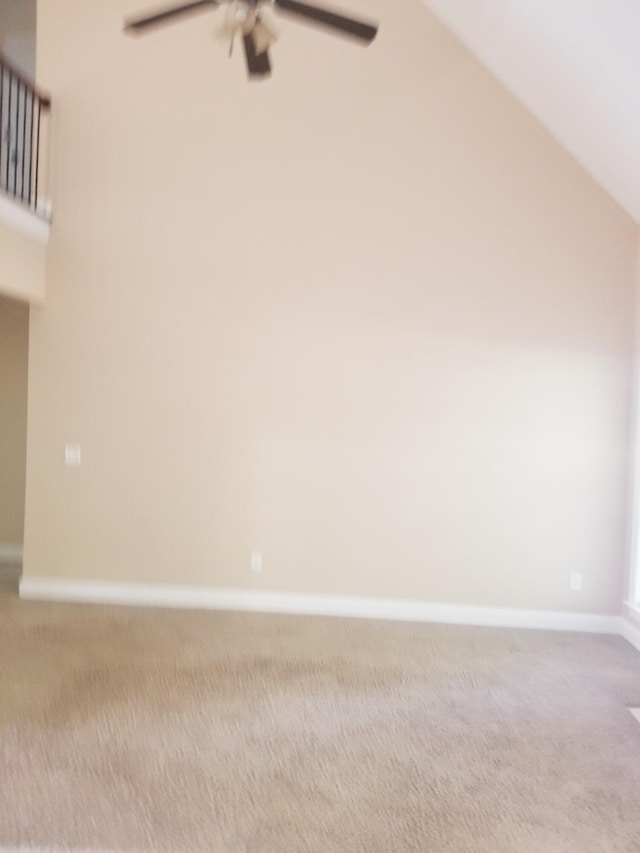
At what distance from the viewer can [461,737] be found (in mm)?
3109

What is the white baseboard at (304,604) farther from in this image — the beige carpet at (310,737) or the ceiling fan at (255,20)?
the ceiling fan at (255,20)

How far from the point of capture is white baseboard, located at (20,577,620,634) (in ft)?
15.1

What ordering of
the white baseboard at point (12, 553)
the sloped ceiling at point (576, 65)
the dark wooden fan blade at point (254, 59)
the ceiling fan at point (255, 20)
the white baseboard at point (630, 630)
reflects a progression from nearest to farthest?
the ceiling fan at point (255, 20) < the dark wooden fan blade at point (254, 59) < the sloped ceiling at point (576, 65) < the white baseboard at point (630, 630) < the white baseboard at point (12, 553)

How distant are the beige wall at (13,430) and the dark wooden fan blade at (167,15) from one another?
340 cm

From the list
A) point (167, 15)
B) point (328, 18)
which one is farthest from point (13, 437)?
point (328, 18)

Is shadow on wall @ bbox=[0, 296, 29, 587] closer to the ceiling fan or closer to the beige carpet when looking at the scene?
the beige carpet

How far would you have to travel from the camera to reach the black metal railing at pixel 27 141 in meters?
4.56

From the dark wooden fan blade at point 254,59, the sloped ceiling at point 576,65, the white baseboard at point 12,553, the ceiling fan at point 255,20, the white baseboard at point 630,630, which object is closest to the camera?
the ceiling fan at point 255,20

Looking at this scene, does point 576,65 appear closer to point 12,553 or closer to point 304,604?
point 304,604

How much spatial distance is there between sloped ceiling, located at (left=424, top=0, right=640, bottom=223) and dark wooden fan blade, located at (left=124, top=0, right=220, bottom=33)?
65.5 inches

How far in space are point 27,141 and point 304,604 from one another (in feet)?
11.9

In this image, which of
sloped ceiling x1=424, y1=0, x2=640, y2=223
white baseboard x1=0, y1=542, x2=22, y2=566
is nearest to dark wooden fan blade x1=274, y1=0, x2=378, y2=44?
sloped ceiling x1=424, y1=0, x2=640, y2=223

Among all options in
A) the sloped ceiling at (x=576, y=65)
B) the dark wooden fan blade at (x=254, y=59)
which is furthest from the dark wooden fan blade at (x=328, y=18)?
the sloped ceiling at (x=576, y=65)

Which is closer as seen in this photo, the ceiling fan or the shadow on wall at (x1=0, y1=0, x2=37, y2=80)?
the ceiling fan
